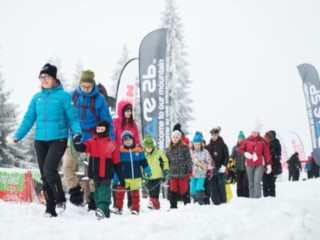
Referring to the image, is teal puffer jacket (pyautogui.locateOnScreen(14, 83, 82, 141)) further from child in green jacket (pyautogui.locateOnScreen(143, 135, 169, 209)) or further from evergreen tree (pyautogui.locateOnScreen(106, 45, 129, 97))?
evergreen tree (pyautogui.locateOnScreen(106, 45, 129, 97))

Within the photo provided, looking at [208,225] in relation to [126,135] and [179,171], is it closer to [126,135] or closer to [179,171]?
[126,135]

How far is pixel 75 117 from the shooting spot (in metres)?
6.16

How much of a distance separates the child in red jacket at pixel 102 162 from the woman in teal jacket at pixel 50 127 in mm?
377

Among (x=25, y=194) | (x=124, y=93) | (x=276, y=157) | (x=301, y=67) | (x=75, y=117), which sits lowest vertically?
(x=25, y=194)

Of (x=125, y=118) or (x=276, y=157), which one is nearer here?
(x=125, y=118)

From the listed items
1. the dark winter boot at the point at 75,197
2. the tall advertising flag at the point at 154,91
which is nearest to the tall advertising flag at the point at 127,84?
the tall advertising flag at the point at 154,91

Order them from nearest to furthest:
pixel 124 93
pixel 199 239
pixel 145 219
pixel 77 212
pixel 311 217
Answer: pixel 199 239
pixel 311 217
pixel 145 219
pixel 77 212
pixel 124 93

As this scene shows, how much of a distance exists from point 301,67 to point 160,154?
13600mm

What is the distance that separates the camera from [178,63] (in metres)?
31.5

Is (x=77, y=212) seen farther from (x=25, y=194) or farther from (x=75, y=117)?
Result: (x=25, y=194)

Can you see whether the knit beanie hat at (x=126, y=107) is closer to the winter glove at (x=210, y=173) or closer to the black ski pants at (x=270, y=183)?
the winter glove at (x=210, y=173)

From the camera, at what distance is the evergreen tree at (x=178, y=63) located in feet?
99.6

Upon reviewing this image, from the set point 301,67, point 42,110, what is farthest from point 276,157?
point 301,67

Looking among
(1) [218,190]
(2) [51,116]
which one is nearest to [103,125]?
(2) [51,116]
